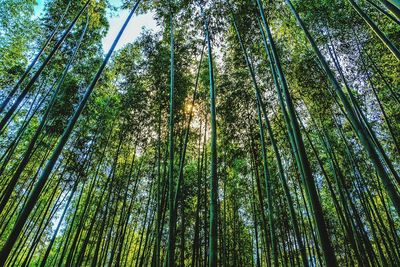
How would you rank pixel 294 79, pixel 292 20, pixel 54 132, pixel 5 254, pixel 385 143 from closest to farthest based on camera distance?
pixel 5 254 < pixel 292 20 < pixel 294 79 < pixel 54 132 < pixel 385 143

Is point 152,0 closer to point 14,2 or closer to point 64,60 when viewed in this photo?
point 64,60

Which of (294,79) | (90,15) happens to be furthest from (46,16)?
(294,79)

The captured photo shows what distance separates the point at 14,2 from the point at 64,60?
15.3 feet

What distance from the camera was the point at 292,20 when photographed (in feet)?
17.8

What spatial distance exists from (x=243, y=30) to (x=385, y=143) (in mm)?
5856

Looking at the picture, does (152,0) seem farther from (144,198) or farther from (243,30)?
(144,198)

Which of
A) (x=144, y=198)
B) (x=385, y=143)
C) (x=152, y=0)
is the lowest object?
(x=144, y=198)

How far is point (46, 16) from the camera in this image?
20.7ft

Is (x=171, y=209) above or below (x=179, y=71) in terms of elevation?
below

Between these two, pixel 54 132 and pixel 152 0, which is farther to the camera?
pixel 54 132

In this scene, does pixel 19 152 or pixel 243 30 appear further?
pixel 19 152

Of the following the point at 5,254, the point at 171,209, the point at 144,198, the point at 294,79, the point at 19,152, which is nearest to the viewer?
the point at 5,254

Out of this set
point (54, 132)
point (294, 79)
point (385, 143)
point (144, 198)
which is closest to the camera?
point (294, 79)

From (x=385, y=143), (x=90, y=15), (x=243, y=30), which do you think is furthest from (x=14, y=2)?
(x=385, y=143)
